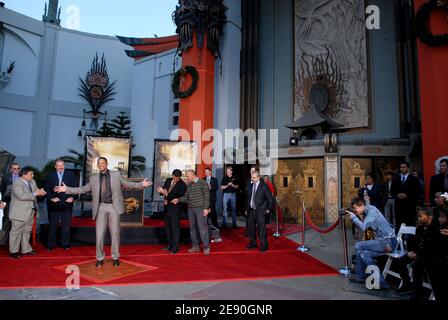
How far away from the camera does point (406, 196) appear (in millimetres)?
5863

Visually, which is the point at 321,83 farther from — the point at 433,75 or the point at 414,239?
the point at 414,239

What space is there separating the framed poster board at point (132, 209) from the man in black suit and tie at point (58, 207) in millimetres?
1256

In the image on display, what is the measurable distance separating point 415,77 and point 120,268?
11.1 metres

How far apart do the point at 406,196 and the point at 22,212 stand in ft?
22.6

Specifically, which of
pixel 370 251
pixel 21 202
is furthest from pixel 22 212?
pixel 370 251

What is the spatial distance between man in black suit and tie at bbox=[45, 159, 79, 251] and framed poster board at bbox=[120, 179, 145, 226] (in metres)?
1.26

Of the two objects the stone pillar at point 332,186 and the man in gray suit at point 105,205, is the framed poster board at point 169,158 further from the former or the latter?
the man in gray suit at point 105,205

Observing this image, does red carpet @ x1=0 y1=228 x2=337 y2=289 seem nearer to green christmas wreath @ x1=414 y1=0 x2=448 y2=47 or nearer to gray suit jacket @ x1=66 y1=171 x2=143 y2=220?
gray suit jacket @ x1=66 y1=171 x2=143 y2=220

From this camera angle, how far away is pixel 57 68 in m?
19.4

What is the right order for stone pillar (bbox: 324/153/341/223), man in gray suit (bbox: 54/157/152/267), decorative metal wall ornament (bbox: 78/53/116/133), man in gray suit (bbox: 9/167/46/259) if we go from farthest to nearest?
decorative metal wall ornament (bbox: 78/53/116/133)
stone pillar (bbox: 324/153/341/223)
man in gray suit (bbox: 9/167/46/259)
man in gray suit (bbox: 54/157/152/267)

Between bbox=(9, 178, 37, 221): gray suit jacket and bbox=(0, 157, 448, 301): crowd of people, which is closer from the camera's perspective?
bbox=(0, 157, 448, 301): crowd of people

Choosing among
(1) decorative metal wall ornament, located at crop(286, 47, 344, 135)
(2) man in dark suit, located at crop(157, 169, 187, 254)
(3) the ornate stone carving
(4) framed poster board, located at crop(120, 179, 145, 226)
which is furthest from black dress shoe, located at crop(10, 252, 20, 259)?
(3) the ornate stone carving

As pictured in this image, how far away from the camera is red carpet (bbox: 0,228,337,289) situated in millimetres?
3900

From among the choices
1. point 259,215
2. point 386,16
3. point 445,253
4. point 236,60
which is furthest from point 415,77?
point 445,253
